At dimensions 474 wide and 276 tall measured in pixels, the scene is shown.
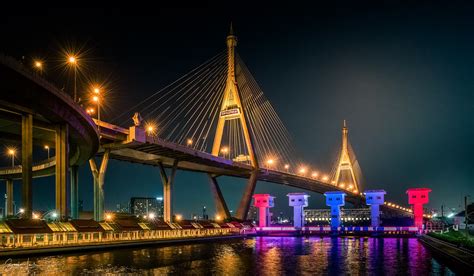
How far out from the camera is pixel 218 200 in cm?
7706

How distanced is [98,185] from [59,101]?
701 inches

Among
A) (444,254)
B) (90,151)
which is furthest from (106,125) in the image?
(444,254)

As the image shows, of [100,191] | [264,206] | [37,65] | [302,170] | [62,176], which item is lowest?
[264,206]

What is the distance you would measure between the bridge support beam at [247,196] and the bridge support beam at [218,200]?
7.84ft

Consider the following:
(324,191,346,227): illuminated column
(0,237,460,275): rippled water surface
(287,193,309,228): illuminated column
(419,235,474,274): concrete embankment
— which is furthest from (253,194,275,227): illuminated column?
(0,237,460,275): rippled water surface

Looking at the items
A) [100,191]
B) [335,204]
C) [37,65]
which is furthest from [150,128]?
[335,204]

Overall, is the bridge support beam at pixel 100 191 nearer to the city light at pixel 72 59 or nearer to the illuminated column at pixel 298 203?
the city light at pixel 72 59

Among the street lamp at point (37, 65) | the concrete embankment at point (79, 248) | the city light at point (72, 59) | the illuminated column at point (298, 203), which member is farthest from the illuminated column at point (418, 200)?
the street lamp at point (37, 65)

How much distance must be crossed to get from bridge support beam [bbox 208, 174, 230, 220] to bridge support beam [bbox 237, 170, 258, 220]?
239 centimetres

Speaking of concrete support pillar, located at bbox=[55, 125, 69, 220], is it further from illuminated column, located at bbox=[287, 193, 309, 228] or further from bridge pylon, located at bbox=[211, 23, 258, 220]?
illuminated column, located at bbox=[287, 193, 309, 228]

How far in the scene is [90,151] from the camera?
170 ft

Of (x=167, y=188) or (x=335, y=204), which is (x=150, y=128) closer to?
(x=167, y=188)

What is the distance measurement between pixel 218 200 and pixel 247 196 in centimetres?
639

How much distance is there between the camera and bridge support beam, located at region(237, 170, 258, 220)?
71.9m
